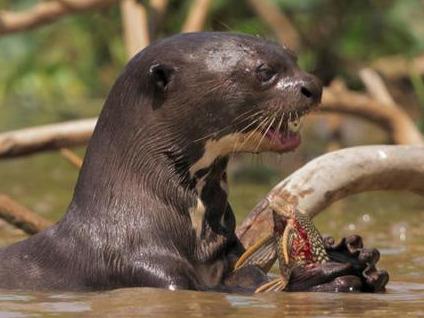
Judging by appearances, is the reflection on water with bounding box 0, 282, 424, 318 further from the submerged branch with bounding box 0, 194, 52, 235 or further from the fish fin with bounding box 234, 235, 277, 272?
the submerged branch with bounding box 0, 194, 52, 235

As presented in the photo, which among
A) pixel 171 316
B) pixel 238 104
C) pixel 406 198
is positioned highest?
pixel 406 198

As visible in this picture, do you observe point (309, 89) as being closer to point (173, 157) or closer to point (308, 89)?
point (308, 89)

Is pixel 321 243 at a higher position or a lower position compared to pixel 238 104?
lower

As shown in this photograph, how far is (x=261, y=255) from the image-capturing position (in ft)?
16.5

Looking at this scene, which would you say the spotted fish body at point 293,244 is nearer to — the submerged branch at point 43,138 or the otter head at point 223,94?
the otter head at point 223,94

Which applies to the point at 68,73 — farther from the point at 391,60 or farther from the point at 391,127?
the point at 391,127

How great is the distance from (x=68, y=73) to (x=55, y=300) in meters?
9.67

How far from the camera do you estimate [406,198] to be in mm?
9180

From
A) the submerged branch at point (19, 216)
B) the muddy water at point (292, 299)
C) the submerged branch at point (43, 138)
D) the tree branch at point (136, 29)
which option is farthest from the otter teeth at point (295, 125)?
the tree branch at point (136, 29)

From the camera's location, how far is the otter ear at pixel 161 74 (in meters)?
4.80

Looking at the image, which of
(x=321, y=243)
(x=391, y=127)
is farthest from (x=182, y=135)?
(x=391, y=127)

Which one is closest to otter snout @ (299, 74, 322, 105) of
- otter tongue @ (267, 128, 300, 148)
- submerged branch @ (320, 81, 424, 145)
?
otter tongue @ (267, 128, 300, 148)

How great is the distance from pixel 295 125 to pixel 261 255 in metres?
0.44

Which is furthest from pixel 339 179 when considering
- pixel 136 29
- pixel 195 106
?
pixel 136 29
